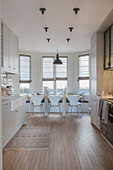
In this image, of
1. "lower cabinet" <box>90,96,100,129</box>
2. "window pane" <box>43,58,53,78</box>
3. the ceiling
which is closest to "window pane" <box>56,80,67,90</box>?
"window pane" <box>43,58,53,78</box>

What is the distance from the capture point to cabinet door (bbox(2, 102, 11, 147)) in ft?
10.5

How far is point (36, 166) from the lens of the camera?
2.51m

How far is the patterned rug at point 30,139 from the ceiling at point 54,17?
2773mm

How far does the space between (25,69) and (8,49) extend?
133 inches

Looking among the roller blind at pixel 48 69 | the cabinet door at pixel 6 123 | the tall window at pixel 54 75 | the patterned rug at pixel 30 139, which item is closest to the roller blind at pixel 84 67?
the tall window at pixel 54 75

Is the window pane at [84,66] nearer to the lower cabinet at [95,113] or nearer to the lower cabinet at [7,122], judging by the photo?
the lower cabinet at [95,113]

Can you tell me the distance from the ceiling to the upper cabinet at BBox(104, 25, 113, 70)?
333 millimetres

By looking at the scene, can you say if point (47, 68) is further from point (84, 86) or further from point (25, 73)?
point (84, 86)

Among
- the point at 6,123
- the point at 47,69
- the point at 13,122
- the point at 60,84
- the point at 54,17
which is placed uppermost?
the point at 54,17

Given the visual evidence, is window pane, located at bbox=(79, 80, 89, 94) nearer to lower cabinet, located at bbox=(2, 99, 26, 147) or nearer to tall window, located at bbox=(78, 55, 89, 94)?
tall window, located at bbox=(78, 55, 89, 94)

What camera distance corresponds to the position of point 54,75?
789 cm

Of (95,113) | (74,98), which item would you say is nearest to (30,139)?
(95,113)

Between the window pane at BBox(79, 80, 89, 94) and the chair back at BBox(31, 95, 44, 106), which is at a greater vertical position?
the window pane at BBox(79, 80, 89, 94)

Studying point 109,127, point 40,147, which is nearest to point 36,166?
point 40,147
